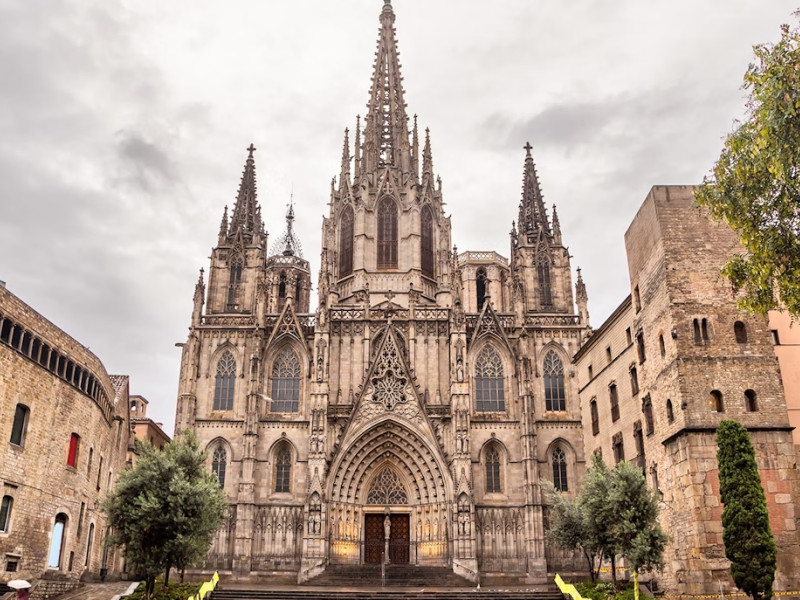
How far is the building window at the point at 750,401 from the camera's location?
79.6ft

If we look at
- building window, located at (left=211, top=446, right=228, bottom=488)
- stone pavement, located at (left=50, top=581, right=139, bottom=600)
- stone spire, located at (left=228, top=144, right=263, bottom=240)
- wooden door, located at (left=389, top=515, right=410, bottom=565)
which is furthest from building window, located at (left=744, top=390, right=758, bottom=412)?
stone spire, located at (left=228, top=144, right=263, bottom=240)

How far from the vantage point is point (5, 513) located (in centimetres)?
2519

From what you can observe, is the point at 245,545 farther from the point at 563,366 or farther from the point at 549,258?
the point at 549,258

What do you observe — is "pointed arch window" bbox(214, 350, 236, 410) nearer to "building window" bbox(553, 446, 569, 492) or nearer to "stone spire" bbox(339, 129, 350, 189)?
"stone spire" bbox(339, 129, 350, 189)

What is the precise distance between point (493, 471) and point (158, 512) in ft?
73.3

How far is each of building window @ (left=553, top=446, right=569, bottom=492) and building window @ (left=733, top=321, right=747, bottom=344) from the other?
18.1 metres

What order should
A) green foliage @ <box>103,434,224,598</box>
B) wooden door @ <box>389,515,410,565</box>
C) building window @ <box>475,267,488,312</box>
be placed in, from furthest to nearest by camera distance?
building window @ <box>475,267,488,312</box>, wooden door @ <box>389,515,410,565</box>, green foliage @ <box>103,434,224,598</box>

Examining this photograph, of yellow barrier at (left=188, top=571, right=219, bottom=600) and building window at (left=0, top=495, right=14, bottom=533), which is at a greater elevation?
building window at (left=0, top=495, right=14, bottom=533)

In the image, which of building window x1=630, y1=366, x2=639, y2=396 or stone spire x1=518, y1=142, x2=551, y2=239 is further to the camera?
stone spire x1=518, y1=142, x2=551, y2=239

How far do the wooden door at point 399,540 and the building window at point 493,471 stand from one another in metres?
4.91

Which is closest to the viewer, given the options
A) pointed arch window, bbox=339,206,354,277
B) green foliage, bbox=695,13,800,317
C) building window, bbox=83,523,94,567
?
green foliage, bbox=695,13,800,317

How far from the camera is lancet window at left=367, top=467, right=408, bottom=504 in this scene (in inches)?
1614

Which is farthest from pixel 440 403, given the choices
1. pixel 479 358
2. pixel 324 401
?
pixel 324 401

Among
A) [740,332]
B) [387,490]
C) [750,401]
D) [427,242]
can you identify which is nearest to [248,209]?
[427,242]
